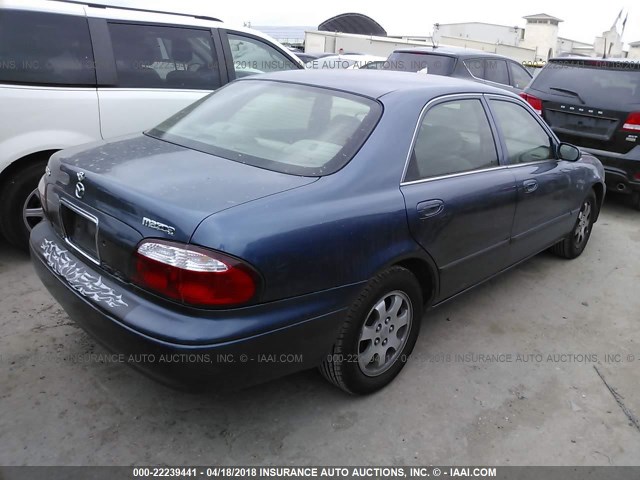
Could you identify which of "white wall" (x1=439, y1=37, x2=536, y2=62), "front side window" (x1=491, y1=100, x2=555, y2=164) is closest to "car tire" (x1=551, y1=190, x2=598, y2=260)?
"front side window" (x1=491, y1=100, x2=555, y2=164)

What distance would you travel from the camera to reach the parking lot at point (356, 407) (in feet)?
7.89

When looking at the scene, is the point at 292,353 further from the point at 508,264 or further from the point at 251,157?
the point at 508,264

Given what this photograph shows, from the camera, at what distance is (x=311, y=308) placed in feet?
7.38

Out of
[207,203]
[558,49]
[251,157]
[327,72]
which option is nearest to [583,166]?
[327,72]

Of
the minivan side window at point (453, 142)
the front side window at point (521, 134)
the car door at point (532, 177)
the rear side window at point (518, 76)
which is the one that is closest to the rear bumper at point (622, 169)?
the car door at point (532, 177)

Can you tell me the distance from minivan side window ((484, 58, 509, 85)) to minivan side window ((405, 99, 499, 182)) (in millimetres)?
6021

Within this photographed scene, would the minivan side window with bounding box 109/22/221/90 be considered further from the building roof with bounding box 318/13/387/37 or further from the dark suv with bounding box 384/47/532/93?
the building roof with bounding box 318/13/387/37

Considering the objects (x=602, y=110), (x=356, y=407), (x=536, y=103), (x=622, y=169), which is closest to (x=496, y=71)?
(x=536, y=103)

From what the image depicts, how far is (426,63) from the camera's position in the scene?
27.9 ft

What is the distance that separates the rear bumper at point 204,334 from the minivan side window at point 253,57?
327 centimetres

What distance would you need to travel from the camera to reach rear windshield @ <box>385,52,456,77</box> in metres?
8.32

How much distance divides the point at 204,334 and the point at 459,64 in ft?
24.4

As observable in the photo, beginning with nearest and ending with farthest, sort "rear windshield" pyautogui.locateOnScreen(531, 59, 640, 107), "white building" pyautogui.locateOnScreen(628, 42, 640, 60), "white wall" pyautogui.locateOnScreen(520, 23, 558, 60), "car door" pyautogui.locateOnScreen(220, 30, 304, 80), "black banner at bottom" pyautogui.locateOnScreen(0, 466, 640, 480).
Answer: "black banner at bottom" pyautogui.locateOnScreen(0, 466, 640, 480)
"car door" pyautogui.locateOnScreen(220, 30, 304, 80)
"rear windshield" pyautogui.locateOnScreen(531, 59, 640, 107)
"white building" pyautogui.locateOnScreen(628, 42, 640, 60)
"white wall" pyautogui.locateOnScreen(520, 23, 558, 60)

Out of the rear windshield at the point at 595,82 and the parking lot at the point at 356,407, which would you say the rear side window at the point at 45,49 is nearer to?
the parking lot at the point at 356,407
